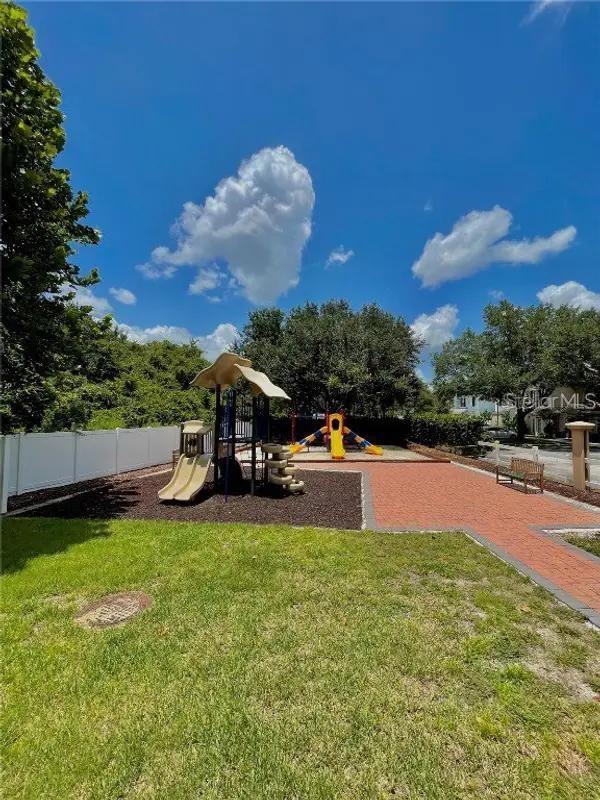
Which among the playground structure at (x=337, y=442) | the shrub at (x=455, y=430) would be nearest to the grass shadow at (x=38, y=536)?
the playground structure at (x=337, y=442)

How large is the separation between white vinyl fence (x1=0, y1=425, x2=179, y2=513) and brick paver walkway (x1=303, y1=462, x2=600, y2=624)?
7.92 meters

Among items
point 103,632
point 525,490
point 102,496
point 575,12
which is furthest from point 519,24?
point 102,496

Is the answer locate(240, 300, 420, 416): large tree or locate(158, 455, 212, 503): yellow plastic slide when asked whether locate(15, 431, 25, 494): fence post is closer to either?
locate(158, 455, 212, 503): yellow plastic slide

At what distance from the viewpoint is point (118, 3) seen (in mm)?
7352

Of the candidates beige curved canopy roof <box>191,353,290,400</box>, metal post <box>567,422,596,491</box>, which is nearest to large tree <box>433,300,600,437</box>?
metal post <box>567,422,596,491</box>

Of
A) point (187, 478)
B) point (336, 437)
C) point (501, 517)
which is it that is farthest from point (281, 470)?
point (336, 437)

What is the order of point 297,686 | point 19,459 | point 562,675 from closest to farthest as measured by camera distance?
point 297,686
point 562,675
point 19,459

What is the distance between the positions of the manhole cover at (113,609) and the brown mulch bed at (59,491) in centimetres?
538

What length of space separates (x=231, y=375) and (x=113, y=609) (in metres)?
6.67

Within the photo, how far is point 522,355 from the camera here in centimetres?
3048

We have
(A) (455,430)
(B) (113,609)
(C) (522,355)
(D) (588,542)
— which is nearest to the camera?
(B) (113,609)

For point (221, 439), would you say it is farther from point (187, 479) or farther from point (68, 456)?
point (68, 456)

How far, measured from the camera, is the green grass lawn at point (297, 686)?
1974 millimetres

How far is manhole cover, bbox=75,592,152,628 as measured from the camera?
3.48 metres
